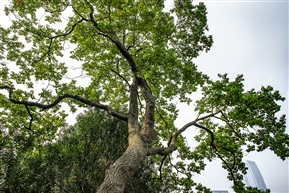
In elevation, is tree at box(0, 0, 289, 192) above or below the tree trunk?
above

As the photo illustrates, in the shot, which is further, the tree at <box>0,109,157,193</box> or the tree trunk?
the tree at <box>0,109,157,193</box>

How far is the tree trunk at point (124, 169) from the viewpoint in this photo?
11.7 ft

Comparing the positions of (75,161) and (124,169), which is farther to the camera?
(75,161)

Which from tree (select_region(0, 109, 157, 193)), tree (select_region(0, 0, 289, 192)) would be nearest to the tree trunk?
tree (select_region(0, 0, 289, 192))

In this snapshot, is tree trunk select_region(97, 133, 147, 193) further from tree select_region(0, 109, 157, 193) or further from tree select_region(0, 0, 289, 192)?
tree select_region(0, 109, 157, 193)

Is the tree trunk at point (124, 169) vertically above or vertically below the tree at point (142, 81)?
below

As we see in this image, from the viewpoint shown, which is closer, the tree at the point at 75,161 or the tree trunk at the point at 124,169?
the tree trunk at the point at 124,169

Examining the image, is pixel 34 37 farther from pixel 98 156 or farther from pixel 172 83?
pixel 172 83

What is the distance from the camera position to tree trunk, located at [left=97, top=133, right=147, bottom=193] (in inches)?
141

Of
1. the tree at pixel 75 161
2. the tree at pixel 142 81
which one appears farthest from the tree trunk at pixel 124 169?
the tree at pixel 75 161

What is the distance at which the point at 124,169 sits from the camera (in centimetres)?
405

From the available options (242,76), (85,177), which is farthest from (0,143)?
(242,76)

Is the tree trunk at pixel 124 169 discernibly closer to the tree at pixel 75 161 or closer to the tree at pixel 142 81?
the tree at pixel 142 81

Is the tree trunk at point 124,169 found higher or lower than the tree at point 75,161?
lower
